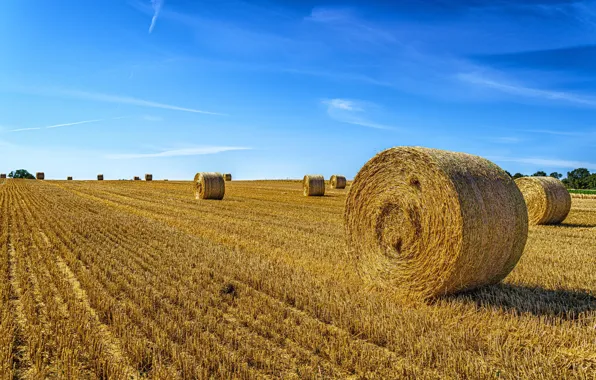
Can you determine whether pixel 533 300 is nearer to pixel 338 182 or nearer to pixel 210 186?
pixel 210 186

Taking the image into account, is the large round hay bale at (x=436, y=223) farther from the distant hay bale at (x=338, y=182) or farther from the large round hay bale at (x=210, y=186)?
the distant hay bale at (x=338, y=182)

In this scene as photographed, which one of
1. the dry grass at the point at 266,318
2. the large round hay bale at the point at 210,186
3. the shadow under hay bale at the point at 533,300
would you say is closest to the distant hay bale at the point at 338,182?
the large round hay bale at the point at 210,186

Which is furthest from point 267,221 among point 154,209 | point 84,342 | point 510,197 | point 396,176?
point 84,342

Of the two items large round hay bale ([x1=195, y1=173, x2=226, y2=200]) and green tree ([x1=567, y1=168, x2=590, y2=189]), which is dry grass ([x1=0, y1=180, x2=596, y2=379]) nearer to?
large round hay bale ([x1=195, y1=173, x2=226, y2=200])

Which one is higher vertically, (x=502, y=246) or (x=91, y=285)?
(x=502, y=246)

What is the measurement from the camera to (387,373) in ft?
12.1

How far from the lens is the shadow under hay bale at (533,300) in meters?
5.22

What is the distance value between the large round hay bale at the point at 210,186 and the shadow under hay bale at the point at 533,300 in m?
17.5

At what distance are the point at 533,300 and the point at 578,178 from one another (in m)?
70.4

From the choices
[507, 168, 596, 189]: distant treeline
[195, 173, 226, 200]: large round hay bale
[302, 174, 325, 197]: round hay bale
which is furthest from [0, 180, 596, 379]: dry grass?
[507, 168, 596, 189]: distant treeline

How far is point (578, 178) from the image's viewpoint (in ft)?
215

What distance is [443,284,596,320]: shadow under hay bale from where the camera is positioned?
5.22m

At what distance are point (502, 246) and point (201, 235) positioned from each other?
6.91 metres

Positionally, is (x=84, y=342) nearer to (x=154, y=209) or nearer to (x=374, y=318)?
(x=374, y=318)
